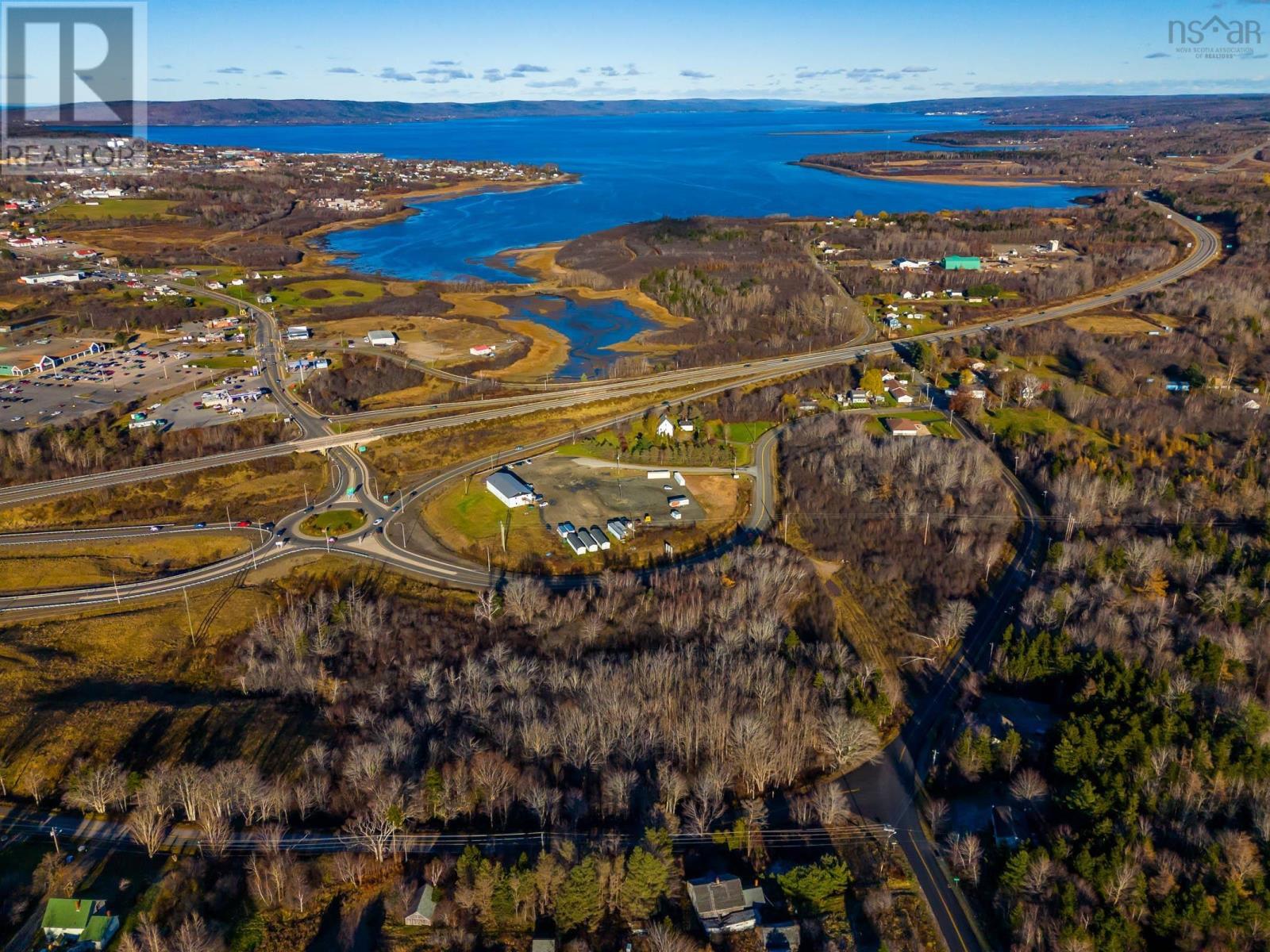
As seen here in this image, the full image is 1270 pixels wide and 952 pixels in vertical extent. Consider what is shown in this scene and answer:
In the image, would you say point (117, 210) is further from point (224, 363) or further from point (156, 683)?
point (156, 683)

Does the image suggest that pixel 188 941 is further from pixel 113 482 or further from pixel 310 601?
pixel 113 482

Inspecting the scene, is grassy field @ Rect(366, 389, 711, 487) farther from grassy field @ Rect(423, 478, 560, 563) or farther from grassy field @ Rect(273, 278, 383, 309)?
grassy field @ Rect(273, 278, 383, 309)

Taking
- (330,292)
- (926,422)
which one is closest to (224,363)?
(330,292)

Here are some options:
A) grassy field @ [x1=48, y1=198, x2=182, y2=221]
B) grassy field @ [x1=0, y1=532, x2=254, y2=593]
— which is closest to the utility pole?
grassy field @ [x1=0, y1=532, x2=254, y2=593]

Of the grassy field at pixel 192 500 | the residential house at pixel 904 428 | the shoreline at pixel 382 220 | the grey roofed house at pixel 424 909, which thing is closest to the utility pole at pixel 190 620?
the grassy field at pixel 192 500

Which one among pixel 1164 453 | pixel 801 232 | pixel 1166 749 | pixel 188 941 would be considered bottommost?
pixel 188 941

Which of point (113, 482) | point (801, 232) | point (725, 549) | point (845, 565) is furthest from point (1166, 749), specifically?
A: point (801, 232)

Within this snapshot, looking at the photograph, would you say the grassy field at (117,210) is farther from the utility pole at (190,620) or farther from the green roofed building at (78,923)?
the green roofed building at (78,923)
